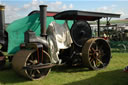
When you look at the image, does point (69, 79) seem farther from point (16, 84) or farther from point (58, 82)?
point (16, 84)

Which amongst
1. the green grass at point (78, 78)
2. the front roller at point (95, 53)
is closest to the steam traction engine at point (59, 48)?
the front roller at point (95, 53)

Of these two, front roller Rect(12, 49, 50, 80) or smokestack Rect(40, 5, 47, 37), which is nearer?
front roller Rect(12, 49, 50, 80)

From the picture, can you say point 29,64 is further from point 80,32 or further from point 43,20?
point 80,32

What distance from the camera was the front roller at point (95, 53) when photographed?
4.97 metres

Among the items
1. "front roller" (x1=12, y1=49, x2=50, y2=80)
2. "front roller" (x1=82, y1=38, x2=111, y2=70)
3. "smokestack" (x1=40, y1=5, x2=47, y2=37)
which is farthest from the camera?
"front roller" (x1=82, y1=38, x2=111, y2=70)

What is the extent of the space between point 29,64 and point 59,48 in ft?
3.40

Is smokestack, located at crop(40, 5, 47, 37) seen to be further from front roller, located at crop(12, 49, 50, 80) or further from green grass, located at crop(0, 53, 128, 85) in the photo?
green grass, located at crop(0, 53, 128, 85)

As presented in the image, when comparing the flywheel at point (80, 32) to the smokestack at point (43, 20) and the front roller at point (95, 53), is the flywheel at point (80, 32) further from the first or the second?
Answer: the smokestack at point (43, 20)

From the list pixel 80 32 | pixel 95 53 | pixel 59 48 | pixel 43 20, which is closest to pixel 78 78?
pixel 59 48

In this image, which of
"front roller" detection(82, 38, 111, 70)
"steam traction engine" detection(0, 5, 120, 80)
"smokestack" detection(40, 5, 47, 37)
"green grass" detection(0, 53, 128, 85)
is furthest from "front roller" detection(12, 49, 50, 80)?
"front roller" detection(82, 38, 111, 70)

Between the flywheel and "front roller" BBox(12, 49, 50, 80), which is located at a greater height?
the flywheel

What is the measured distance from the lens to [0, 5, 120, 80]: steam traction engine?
4.23 m

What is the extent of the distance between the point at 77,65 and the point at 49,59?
142 centimetres

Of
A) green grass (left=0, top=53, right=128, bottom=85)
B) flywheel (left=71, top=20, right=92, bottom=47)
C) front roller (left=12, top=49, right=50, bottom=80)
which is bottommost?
green grass (left=0, top=53, right=128, bottom=85)
